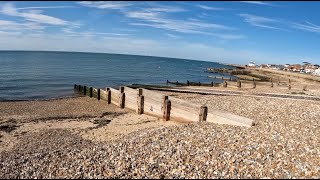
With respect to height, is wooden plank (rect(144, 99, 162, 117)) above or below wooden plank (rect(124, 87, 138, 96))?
below

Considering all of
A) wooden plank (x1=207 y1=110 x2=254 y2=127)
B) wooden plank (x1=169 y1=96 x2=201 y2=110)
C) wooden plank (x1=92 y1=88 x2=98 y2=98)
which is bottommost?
wooden plank (x1=92 y1=88 x2=98 y2=98)

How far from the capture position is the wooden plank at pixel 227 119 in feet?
49.5

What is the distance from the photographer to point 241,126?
14922 mm

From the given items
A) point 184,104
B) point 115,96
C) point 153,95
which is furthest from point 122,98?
point 184,104

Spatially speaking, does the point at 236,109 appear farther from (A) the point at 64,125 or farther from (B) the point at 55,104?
(B) the point at 55,104

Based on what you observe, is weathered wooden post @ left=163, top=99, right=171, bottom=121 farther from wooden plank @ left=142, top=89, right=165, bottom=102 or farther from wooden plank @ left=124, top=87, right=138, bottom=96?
wooden plank @ left=124, top=87, right=138, bottom=96

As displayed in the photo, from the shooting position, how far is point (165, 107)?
1927cm

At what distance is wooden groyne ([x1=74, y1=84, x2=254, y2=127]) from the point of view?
15908mm

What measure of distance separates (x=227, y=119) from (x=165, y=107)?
4.78m

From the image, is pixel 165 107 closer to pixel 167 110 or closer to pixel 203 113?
pixel 167 110

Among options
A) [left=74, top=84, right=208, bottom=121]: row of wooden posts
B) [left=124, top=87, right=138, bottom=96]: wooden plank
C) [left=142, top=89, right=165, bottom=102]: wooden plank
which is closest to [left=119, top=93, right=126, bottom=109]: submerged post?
[left=74, top=84, right=208, bottom=121]: row of wooden posts

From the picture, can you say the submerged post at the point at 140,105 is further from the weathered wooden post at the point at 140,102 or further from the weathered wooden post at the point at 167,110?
the weathered wooden post at the point at 167,110

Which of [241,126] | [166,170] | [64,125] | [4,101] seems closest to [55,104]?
[4,101]

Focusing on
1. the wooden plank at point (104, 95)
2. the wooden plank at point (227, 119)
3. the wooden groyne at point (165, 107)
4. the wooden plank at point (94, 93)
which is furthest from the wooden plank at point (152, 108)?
the wooden plank at point (94, 93)
